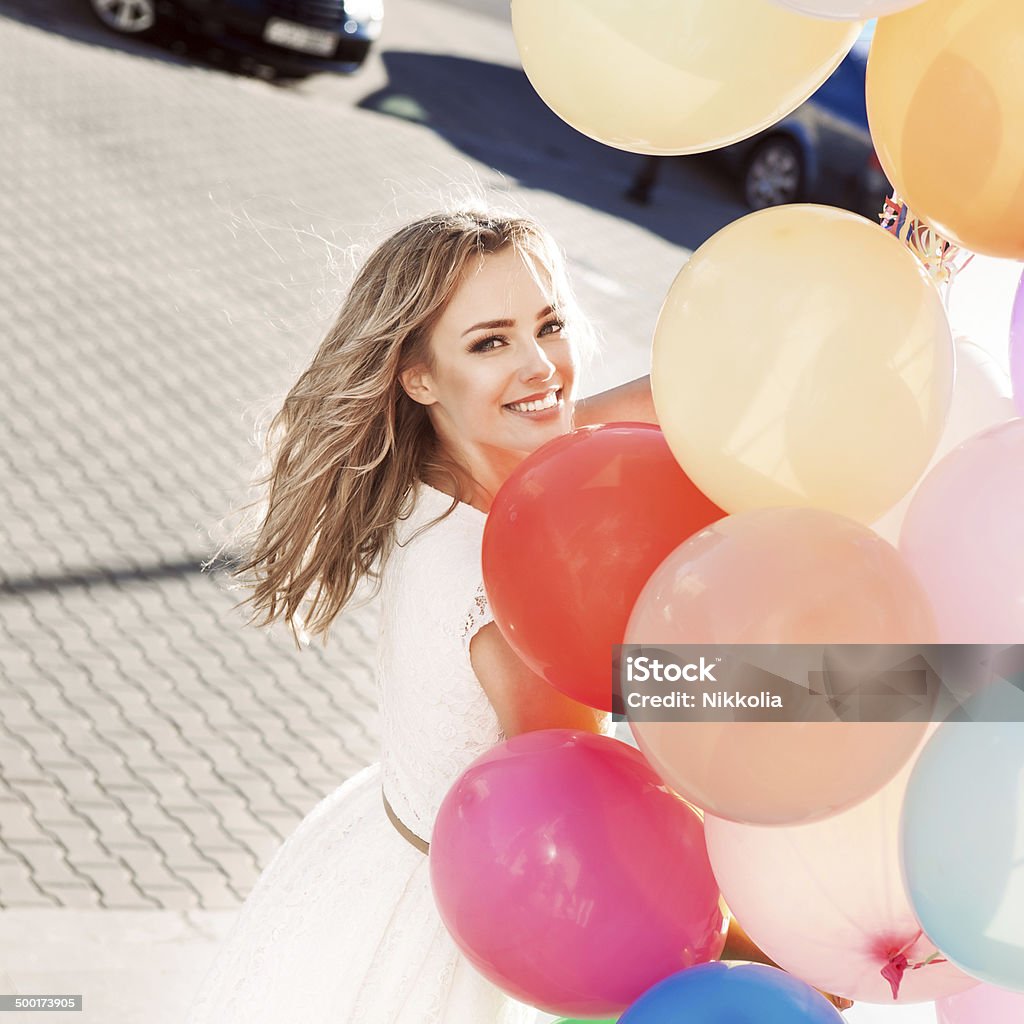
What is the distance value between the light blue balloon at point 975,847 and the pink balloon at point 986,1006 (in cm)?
29

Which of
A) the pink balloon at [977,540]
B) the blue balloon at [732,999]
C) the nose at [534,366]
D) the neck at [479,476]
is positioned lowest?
the blue balloon at [732,999]

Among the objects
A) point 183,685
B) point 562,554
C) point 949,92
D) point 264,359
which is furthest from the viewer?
point 264,359

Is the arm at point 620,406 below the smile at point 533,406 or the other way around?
below

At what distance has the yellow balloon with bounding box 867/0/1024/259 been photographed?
1.42m

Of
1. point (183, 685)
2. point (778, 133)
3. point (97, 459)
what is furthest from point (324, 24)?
point (183, 685)

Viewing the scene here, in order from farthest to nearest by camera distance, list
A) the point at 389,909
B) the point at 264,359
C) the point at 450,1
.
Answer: the point at 450,1
the point at 264,359
the point at 389,909

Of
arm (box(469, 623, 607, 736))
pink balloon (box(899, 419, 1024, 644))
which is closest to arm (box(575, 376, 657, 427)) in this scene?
arm (box(469, 623, 607, 736))

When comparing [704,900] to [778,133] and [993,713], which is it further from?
[778,133]

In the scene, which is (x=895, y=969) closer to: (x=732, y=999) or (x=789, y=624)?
(x=732, y=999)

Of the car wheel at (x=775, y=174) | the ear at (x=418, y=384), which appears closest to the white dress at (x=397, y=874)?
the ear at (x=418, y=384)

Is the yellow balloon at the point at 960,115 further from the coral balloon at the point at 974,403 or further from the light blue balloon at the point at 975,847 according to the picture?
the light blue balloon at the point at 975,847

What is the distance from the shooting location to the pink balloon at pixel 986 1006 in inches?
64.5

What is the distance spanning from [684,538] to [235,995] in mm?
1201

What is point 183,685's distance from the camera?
4805 millimetres
